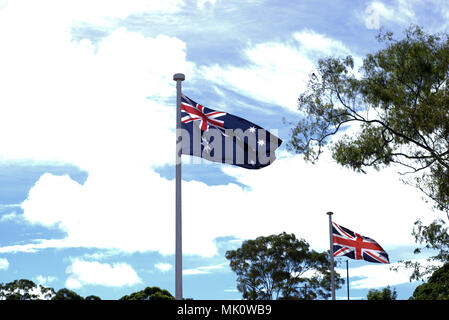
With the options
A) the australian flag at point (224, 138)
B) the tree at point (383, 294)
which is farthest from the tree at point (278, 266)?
the australian flag at point (224, 138)

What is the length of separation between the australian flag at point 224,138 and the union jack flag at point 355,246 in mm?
13747

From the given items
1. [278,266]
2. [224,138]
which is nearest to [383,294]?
[278,266]

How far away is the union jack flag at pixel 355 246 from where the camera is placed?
2639 cm

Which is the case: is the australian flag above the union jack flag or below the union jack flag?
above

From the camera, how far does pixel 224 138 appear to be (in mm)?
13828

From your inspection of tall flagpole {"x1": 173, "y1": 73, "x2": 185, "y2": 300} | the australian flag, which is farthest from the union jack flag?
tall flagpole {"x1": 173, "y1": 73, "x2": 185, "y2": 300}

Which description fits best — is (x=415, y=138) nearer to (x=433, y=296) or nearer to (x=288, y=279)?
(x=433, y=296)

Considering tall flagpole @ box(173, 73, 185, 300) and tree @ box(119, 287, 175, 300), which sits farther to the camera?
tree @ box(119, 287, 175, 300)

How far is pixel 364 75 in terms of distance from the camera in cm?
2586

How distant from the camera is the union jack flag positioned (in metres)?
26.4

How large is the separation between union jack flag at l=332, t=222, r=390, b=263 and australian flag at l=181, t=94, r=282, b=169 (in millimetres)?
13747

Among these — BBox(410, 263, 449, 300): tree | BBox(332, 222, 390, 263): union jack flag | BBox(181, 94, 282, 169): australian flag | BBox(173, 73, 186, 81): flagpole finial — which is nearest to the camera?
BBox(181, 94, 282, 169): australian flag

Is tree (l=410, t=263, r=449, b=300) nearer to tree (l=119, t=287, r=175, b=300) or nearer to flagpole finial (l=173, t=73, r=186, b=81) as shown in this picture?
flagpole finial (l=173, t=73, r=186, b=81)
